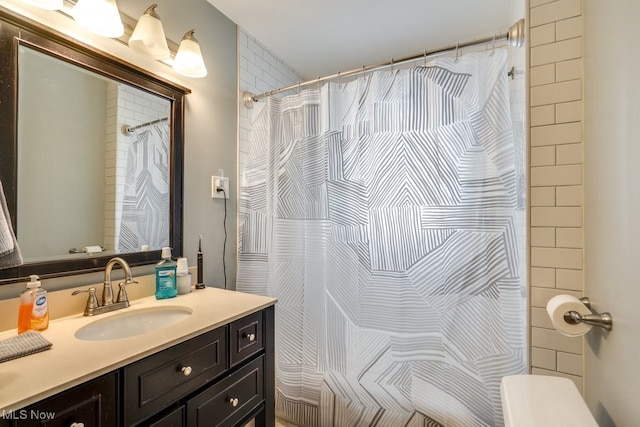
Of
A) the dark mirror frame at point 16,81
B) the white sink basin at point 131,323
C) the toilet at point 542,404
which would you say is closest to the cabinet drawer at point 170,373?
the white sink basin at point 131,323

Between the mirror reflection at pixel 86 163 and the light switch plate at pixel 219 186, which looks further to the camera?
the light switch plate at pixel 219 186

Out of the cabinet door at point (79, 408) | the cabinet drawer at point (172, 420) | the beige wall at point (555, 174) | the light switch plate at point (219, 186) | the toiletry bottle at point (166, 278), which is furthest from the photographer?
the light switch plate at point (219, 186)

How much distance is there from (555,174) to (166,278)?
1.64 metres

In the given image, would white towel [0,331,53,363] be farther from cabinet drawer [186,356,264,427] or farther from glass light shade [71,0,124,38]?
→ glass light shade [71,0,124,38]

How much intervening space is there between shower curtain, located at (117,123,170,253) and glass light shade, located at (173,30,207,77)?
283 mm

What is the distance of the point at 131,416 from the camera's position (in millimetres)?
771

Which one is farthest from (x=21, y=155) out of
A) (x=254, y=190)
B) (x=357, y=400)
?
(x=357, y=400)

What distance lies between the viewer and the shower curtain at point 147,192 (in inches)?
51.2

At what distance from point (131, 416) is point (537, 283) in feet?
4.60

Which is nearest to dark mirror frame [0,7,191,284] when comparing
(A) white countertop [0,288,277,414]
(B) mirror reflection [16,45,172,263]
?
(B) mirror reflection [16,45,172,263]

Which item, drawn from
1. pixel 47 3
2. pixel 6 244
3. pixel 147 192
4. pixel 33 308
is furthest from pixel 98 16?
pixel 33 308

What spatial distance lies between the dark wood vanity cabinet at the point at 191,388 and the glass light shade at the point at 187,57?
121 cm

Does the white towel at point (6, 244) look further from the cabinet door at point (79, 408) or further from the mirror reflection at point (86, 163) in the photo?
the cabinet door at point (79, 408)

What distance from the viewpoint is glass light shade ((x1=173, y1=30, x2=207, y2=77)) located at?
4.55 feet
